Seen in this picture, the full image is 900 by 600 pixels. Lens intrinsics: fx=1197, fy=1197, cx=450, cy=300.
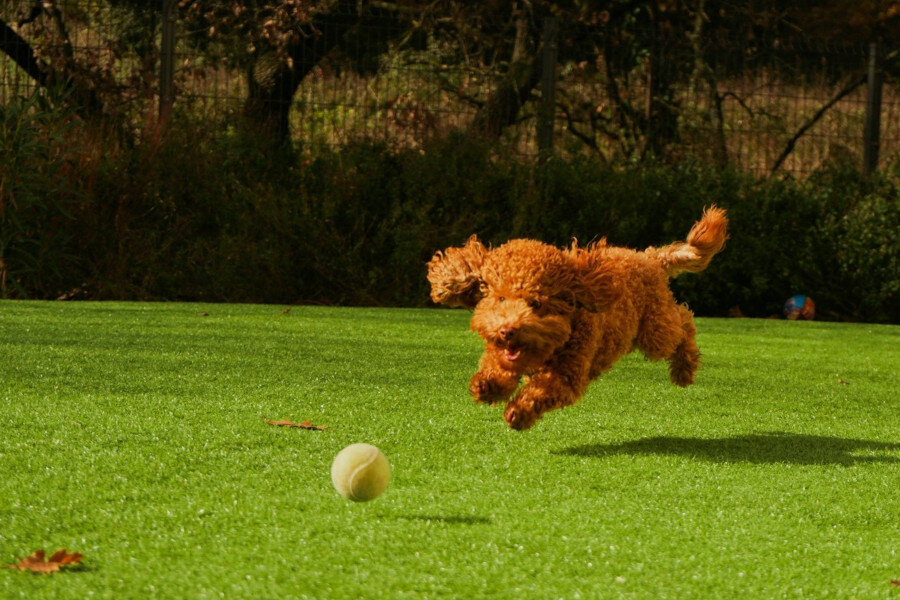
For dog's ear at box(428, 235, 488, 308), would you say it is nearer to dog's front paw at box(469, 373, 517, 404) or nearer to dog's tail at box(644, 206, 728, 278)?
dog's front paw at box(469, 373, 517, 404)

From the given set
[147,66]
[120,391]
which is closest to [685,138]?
[147,66]

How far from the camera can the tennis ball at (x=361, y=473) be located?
9.95ft

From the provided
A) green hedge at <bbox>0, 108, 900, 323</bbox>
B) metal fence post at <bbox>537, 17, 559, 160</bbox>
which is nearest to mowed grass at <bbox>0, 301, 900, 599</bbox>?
green hedge at <bbox>0, 108, 900, 323</bbox>

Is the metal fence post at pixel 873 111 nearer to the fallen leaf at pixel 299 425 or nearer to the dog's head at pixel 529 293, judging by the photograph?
the dog's head at pixel 529 293

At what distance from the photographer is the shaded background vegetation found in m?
9.87

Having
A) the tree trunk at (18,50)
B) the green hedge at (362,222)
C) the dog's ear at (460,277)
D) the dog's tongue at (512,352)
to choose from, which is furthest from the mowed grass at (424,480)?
the tree trunk at (18,50)

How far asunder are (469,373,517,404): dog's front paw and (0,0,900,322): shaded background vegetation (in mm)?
5758

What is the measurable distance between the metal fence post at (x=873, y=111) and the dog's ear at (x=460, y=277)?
8.79 metres

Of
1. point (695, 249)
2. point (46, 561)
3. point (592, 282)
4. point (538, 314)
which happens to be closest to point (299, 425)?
point (538, 314)

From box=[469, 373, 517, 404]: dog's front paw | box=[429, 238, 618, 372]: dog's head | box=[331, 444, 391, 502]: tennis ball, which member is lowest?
box=[331, 444, 391, 502]: tennis ball

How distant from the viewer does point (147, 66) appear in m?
10.9

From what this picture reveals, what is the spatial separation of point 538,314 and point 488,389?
1.04 ft

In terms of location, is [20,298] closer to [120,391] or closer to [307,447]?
[120,391]

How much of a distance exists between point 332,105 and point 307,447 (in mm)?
7432
